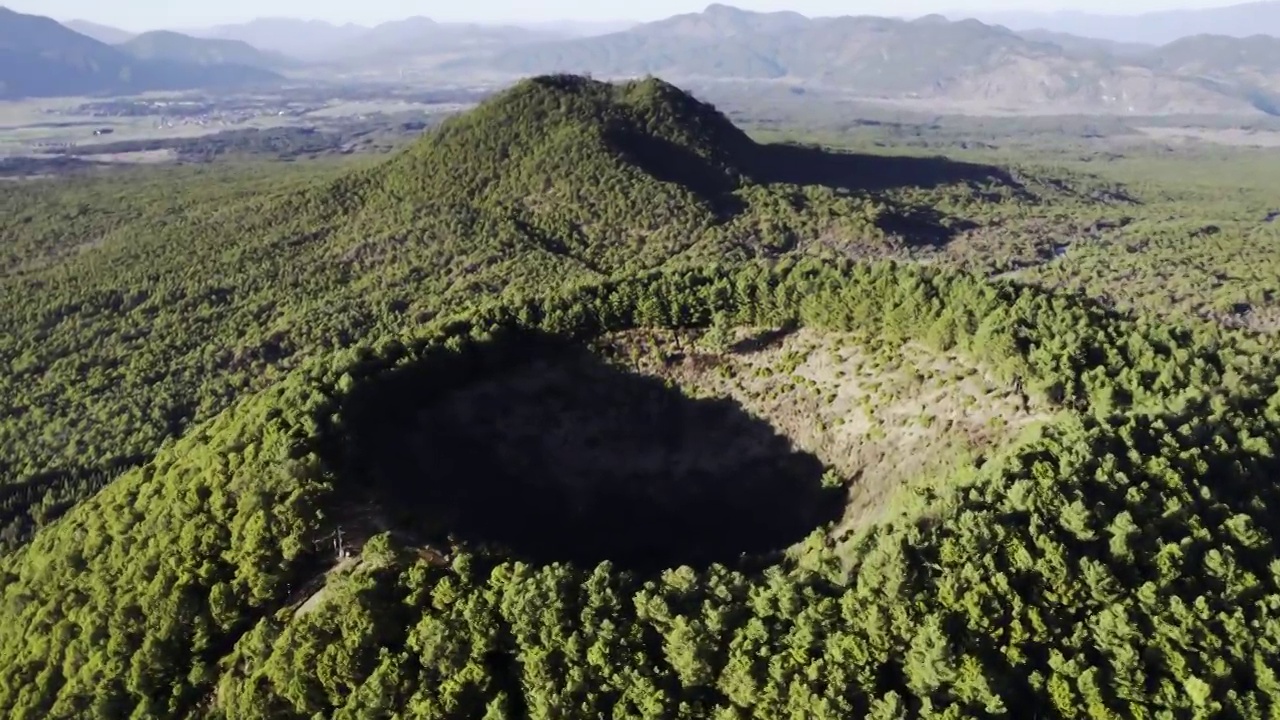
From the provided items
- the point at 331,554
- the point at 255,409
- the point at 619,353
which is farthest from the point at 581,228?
the point at 331,554

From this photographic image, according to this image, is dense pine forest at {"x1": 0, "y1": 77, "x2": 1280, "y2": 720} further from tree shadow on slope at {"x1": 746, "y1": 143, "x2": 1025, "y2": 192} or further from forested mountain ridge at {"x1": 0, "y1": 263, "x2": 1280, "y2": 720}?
tree shadow on slope at {"x1": 746, "y1": 143, "x2": 1025, "y2": 192}

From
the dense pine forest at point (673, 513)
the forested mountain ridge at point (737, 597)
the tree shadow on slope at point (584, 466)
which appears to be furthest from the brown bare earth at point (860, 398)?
the forested mountain ridge at point (737, 597)

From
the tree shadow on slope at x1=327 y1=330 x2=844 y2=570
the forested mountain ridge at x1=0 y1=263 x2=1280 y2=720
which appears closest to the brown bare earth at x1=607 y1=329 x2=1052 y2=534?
the tree shadow on slope at x1=327 y1=330 x2=844 y2=570

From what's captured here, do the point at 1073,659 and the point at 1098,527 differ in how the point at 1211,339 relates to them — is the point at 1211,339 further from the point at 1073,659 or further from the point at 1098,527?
the point at 1073,659

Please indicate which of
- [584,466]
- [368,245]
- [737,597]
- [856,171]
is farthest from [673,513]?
[856,171]

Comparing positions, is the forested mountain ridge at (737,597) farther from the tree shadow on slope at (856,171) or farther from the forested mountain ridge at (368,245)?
the tree shadow on slope at (856,171)

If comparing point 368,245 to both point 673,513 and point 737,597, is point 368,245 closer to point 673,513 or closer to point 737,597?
point 673,513
